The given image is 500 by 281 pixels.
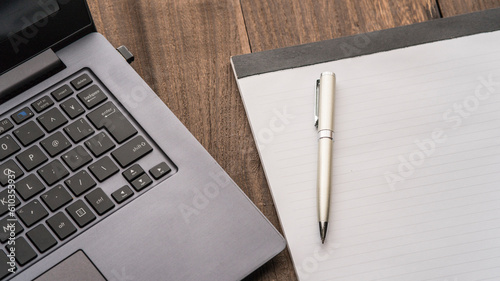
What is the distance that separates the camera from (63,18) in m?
0.48

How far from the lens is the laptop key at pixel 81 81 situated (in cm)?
48

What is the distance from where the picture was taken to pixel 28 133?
452 millimetres

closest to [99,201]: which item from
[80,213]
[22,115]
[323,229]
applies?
[80,213]

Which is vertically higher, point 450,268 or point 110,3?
point 110,3

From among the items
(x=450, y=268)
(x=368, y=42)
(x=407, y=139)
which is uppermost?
(x=368, y=42)

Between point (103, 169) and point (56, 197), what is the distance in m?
0.05

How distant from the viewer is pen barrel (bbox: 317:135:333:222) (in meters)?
0.47

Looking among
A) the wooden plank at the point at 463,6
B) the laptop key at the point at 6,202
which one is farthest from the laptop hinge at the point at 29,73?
the wooden plank at the point at 463,6

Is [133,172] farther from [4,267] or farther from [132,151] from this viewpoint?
[4,267]

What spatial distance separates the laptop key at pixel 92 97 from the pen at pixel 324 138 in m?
0.23

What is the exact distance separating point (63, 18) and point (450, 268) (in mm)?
473

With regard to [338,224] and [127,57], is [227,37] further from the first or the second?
[338,224]

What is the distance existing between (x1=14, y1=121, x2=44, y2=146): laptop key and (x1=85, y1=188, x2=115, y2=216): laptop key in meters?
0.08

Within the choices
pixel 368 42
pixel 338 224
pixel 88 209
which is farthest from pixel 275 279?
pixel 368 42
